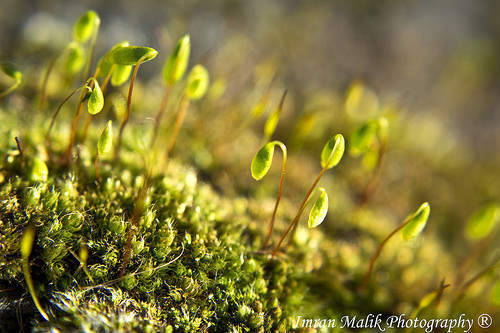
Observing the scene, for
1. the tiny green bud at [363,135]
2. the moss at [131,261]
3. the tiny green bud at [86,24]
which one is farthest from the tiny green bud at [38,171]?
the tiny green bud at [363,135]

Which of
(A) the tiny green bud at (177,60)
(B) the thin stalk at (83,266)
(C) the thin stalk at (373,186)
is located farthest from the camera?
(C) the thin stalk at (373,186)

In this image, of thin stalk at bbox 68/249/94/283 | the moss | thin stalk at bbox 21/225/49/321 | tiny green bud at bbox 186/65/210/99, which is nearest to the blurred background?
tiny green bud at bbox 186/65/210/99

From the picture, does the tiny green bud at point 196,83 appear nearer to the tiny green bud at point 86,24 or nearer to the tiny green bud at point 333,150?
the tiny green bud at point 86,24

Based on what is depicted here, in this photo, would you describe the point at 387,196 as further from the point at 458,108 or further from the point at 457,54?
the point at 457,54

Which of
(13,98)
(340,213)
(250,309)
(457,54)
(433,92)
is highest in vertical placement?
(457,54)

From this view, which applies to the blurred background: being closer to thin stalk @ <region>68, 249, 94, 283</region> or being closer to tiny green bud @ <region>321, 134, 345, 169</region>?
tiny green bud @ <region>321, 134, 345, 169</region>

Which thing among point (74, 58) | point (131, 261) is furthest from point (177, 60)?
point (131, 261)

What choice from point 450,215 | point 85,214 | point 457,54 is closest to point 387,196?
point 450,215
